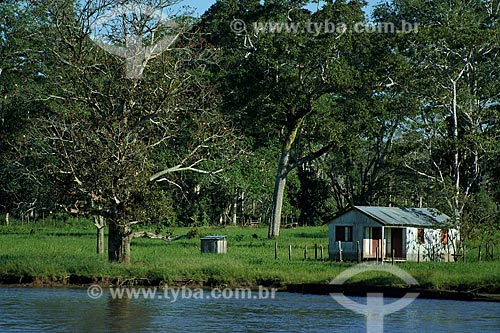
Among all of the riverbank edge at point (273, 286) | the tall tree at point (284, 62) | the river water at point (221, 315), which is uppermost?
the tall tree at point (284, 62)

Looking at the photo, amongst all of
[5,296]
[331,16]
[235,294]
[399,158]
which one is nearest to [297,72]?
[331,16]

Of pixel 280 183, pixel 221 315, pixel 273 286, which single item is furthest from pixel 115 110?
pixel 280 183

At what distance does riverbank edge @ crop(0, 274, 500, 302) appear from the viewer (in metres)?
39.6

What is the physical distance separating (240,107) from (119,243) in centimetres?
2430

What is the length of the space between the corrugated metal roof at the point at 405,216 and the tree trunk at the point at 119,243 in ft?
44.5

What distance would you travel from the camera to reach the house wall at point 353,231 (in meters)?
53.8

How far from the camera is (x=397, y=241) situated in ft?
179

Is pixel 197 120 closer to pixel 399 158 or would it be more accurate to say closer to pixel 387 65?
pixel 387 65

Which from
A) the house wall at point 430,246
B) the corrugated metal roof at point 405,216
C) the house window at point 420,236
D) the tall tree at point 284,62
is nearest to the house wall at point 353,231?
the corrugated metal roof at point 405,216

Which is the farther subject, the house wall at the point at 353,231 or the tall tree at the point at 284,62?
the tall tree at the point at 284,62

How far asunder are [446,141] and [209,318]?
99.9 ft

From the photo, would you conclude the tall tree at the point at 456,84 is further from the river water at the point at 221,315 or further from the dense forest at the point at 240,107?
the river water at the point at 221,315

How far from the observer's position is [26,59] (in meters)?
83.9

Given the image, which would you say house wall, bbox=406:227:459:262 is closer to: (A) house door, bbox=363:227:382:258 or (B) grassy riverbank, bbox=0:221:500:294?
(A) house door, bbox=363:227:382:258
